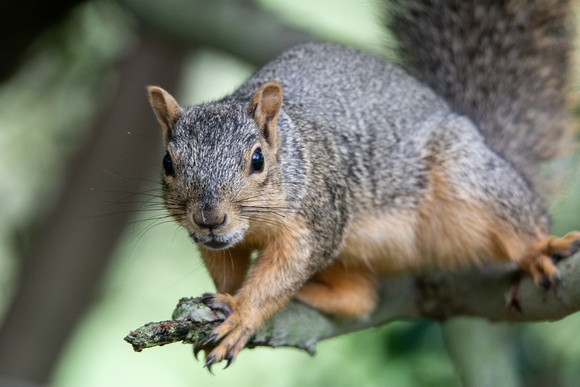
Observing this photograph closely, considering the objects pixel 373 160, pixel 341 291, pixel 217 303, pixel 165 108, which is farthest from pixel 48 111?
pixel 217 303

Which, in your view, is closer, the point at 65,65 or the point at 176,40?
the point at 176,40

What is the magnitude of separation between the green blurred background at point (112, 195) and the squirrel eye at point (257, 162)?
1.29m

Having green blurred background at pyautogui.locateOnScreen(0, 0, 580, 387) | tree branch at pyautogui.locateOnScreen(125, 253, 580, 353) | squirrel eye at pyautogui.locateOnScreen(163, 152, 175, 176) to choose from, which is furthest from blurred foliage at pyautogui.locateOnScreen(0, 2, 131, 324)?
tree branch at pyautogui.locateOnScreen(125, 253, 580, 353)

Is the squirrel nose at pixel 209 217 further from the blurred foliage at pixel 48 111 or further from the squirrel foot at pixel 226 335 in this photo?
the blurred foliage at pixel 48 111

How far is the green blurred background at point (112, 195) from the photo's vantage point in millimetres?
3662

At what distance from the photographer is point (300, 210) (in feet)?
8.50

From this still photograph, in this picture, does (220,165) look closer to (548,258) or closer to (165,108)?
(165,108)

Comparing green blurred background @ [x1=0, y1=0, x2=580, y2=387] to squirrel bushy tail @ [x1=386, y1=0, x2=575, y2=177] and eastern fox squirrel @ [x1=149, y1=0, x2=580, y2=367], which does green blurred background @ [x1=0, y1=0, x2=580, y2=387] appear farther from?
eastern fox squirrel @ [x1=149, y1=0, x2=580, y2=367]

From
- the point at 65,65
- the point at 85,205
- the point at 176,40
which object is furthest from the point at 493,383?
the point at 65,65

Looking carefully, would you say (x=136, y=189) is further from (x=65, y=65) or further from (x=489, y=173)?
(x=489, y=173)

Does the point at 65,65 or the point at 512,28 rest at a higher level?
the point at 512,28

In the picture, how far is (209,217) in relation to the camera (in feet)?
6.95

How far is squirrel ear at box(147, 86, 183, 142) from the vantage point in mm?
2531

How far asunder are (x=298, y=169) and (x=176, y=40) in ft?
5.23
